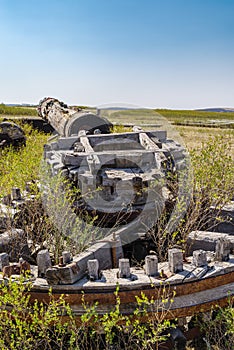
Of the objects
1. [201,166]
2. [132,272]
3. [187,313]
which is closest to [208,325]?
[187,313]

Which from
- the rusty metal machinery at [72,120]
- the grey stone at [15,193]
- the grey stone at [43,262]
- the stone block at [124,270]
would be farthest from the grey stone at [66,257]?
the rusty metal machinery at [72,120]

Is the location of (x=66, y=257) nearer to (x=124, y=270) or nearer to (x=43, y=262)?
(x=43, y=262)

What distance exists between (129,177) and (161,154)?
0.90 m

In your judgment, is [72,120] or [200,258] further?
[72,120]

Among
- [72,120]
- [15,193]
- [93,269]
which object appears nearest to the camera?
[93,269]

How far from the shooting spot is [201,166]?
17.1 ft

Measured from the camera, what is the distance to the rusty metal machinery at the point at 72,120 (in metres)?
8.98

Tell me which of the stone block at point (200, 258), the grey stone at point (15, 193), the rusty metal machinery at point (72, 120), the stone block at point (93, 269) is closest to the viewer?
the stone block at point (93, 269)

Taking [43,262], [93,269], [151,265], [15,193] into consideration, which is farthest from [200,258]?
[15,193]

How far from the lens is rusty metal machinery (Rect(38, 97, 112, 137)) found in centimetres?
898

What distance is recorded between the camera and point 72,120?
905 centimetres

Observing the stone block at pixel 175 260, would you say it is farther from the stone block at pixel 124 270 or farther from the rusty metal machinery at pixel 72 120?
the rusty metal machinery at pixel 72 120

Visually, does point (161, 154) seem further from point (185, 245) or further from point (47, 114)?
point (47, 114)

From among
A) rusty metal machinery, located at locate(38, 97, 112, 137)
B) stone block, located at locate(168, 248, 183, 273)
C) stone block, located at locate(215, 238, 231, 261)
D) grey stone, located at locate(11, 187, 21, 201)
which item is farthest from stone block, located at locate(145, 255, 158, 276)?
rusty metal machinery, located at locate(38, 97, 112, 137)
